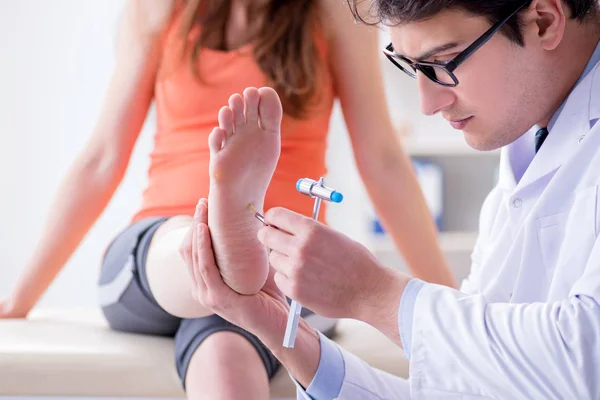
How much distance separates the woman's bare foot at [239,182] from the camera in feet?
3.41

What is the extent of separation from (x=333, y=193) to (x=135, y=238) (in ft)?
2.00

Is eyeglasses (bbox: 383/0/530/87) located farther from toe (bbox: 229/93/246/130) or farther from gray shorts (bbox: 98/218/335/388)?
gray shorts (bbox: 98/218/335/388)

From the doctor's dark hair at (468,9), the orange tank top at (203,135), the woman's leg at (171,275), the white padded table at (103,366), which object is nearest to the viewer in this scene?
the doctor's dark hair at (468,9)

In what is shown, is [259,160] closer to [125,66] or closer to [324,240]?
[324,240]

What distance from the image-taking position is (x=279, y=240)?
0.90m

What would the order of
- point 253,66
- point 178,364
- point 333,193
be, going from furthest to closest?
point 253,66 < point 178,364 < point 333,193

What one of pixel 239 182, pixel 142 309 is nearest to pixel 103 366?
pixel 142 309

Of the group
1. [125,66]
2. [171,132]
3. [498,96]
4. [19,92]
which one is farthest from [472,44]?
[19,92]

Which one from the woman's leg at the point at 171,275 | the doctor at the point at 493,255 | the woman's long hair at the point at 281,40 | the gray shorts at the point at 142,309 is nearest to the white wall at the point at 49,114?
the woman's long hair at the point at 281,40

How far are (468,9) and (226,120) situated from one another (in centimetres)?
35

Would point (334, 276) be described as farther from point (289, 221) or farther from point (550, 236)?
point (550, 236)

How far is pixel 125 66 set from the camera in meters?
1.62

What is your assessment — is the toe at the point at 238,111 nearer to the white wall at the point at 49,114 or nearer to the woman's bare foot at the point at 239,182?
the woman's bare foot at the point at 239,182

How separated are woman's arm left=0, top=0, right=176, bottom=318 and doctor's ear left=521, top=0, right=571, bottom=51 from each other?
0.86 meters
